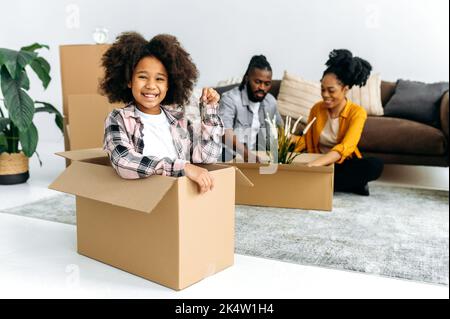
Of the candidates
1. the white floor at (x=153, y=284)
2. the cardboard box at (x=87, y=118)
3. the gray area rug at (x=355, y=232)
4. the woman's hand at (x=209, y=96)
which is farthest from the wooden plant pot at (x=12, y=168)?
the woman's hand at (x=209, y=96)

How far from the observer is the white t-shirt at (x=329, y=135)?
2.56m

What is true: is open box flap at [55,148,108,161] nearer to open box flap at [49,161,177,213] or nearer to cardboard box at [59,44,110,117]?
open box flap at [49,161,177,213]

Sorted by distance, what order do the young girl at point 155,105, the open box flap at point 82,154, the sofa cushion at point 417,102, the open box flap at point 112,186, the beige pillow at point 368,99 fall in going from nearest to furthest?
the open box flap at point 112,186 → the young girl at point 155,105 → the open box flap at point 82,154 → the sofa cushion at point 417,102 → the beige pillow at point 368,99

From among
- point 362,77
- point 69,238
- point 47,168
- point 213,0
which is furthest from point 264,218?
point 213,0

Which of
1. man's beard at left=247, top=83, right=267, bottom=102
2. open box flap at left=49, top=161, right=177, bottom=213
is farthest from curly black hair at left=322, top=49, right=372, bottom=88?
open box flap at left=49, top=161, right=177, bottom=213

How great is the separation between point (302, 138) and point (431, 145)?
87 cm

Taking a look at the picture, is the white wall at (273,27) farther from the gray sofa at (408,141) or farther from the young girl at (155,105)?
the young girl at (155,105)

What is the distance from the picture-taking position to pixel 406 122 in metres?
3.08

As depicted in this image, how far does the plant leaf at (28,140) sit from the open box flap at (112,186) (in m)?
1.32

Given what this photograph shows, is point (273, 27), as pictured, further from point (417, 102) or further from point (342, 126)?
point (342, 126)

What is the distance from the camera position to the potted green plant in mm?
2562

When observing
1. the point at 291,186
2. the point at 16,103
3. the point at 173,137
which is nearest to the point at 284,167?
the point at 291,186
